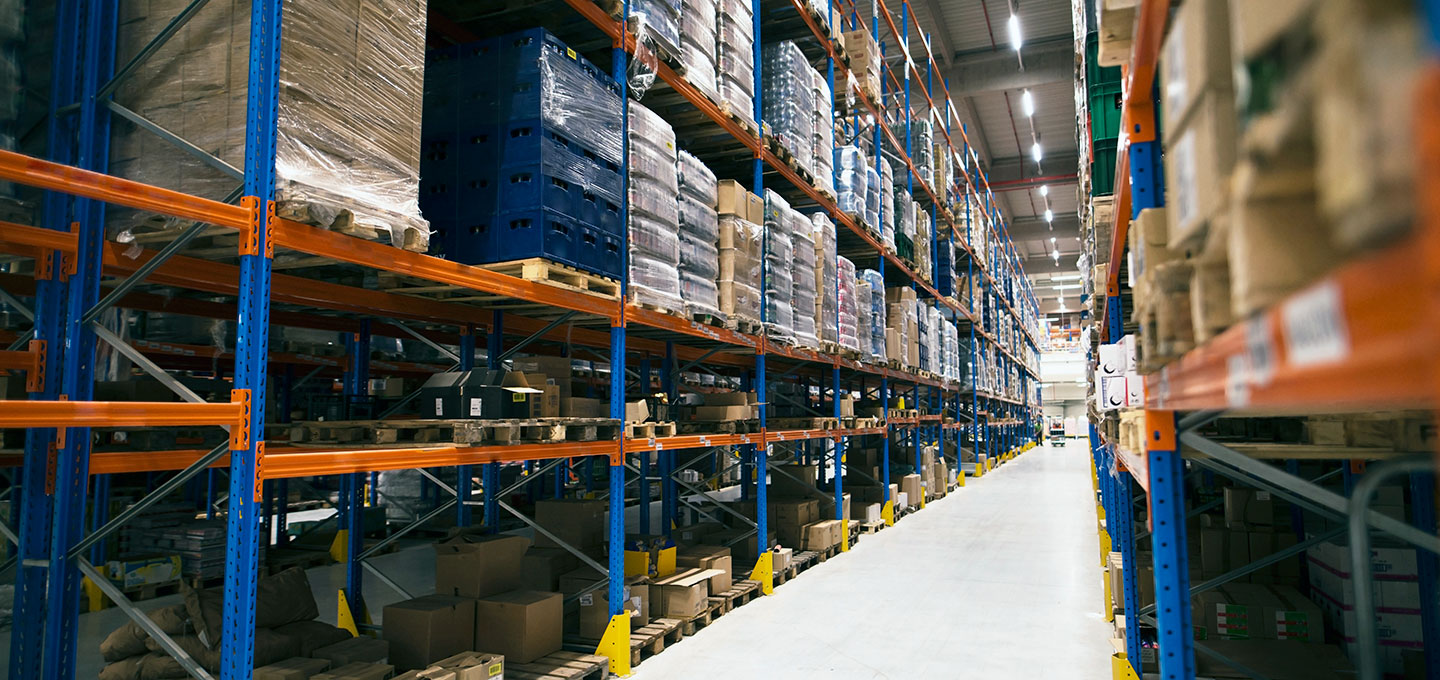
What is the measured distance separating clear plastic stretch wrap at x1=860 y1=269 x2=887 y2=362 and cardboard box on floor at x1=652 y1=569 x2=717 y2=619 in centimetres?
498

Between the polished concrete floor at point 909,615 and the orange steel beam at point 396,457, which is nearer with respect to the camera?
the orange steel beam at point 396,457

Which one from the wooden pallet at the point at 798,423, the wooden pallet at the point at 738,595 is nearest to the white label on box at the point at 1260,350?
the wooden pallet at the point at 738,595

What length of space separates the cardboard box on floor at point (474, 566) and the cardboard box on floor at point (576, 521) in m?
1.04

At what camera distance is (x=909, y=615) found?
6.19 metres

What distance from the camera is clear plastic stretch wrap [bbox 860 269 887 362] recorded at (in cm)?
1035

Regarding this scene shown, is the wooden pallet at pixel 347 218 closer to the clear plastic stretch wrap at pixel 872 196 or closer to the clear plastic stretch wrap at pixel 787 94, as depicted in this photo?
the clear plastic stretch wrap at pixel 787 94

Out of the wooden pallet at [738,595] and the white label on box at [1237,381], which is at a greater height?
the white label on box at [1237,381]

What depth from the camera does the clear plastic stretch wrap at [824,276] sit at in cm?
847

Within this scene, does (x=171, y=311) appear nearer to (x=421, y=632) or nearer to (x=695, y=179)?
(x=421, y=632)

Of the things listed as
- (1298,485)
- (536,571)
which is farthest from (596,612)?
(1298,485)

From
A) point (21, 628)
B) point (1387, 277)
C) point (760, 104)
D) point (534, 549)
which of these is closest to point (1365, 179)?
point (1387, 277)

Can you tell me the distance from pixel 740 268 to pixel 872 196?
14.3 feet

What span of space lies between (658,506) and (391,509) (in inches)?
182

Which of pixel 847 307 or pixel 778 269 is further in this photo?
pixel 847 307
